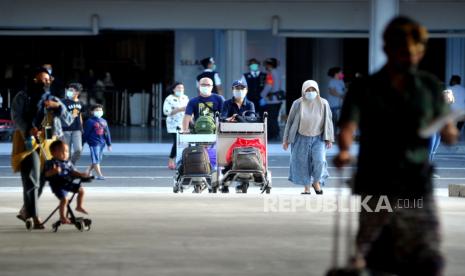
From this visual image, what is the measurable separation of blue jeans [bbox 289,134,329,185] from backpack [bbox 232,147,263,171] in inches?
36.4

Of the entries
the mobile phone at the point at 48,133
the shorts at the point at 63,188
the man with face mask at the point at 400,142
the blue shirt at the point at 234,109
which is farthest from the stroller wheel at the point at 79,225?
the blue shirt at the point at 234,109

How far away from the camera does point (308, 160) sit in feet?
61.0

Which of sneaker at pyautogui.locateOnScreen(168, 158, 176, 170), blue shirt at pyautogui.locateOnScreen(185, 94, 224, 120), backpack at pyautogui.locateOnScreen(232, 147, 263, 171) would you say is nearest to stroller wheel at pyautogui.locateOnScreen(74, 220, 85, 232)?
backpack at pyautogui.locateOnScreen(232, 147, 263, 171)

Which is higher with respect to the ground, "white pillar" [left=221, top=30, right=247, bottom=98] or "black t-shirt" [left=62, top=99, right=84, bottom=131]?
"white pillar" [left=221, top=30, right=247, bottom=98]

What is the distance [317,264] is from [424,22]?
2314cm

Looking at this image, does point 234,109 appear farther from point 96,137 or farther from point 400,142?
point 400,142

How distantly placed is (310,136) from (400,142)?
10422 millimetres

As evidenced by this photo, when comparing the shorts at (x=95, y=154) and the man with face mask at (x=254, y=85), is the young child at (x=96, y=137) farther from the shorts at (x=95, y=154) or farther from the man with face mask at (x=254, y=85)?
the man with face mask at (x=254, y=85)

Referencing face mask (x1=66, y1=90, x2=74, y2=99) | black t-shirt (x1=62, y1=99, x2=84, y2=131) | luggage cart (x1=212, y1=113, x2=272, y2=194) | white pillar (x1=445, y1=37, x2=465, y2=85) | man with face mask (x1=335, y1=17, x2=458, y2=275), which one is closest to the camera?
man with face mask (x1=335, y1=17, x2=458, y2=275)

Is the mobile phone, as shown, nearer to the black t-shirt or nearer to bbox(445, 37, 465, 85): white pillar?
the black t-shirt

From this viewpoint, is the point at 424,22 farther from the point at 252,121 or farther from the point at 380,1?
the point at 252,121

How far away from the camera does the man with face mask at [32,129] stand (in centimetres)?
1299

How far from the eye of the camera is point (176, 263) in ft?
35.6

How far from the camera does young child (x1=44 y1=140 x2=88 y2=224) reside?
1280 centimetres
